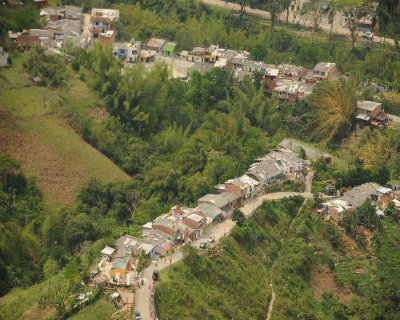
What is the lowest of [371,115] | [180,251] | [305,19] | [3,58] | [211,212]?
[180,251]

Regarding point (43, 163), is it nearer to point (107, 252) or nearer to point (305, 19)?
point (107, 252)

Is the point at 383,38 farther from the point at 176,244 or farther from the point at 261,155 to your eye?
the point at 176,244

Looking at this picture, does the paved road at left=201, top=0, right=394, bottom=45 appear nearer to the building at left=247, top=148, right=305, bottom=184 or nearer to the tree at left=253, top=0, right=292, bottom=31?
the tree at left=253, top=0, right=292, bottom=31

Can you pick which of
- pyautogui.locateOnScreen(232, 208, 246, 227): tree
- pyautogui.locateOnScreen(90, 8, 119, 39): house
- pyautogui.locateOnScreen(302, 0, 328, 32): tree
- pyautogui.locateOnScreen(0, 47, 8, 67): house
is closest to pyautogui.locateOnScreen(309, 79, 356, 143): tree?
pyautogui.locateOnScreen(232, 208, 246, 227): tree

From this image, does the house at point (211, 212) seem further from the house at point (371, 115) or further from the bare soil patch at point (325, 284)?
the house at point (371, 115)

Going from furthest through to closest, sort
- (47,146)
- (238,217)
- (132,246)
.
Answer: (47,146) < (238,217) < (132,246)

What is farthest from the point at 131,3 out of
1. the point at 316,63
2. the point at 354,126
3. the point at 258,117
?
the point at 354,126

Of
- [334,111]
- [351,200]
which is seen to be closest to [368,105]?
[334,111]
